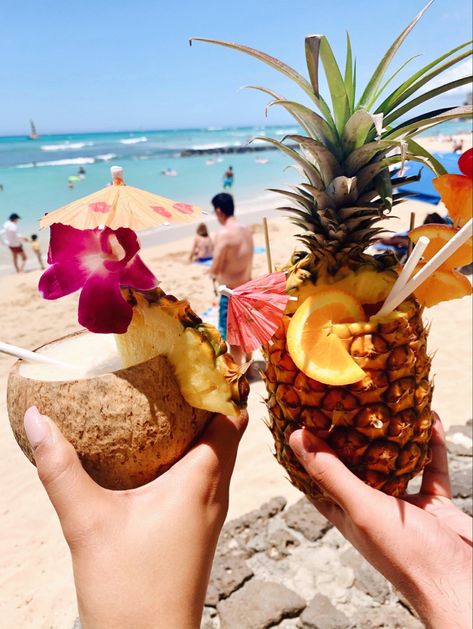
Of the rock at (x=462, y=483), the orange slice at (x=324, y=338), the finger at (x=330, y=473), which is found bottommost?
the rock at (x=462, y=483)

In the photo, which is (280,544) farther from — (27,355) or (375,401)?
(27,355)

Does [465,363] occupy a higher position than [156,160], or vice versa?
[156,160]

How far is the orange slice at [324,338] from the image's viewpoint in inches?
67.8

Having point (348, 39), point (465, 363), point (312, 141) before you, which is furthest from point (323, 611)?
point (465, 363)

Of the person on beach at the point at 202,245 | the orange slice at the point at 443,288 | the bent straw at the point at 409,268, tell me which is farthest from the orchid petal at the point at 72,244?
the person on beach at the point at 202,245

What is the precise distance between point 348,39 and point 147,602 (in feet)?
6.99

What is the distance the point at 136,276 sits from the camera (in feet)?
4.97

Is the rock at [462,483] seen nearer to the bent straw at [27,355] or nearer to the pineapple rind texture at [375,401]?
the pineapple rind texture at [375,401]

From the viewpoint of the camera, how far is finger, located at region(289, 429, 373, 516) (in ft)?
5.69

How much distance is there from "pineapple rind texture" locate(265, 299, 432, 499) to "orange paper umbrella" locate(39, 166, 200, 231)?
2.16 ft

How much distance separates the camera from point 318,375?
173 cm

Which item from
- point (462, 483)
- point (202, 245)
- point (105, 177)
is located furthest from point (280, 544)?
point (105, 177)

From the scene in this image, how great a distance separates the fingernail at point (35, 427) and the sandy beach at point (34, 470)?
1.47 m

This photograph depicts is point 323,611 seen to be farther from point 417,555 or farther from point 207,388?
point 207,388
